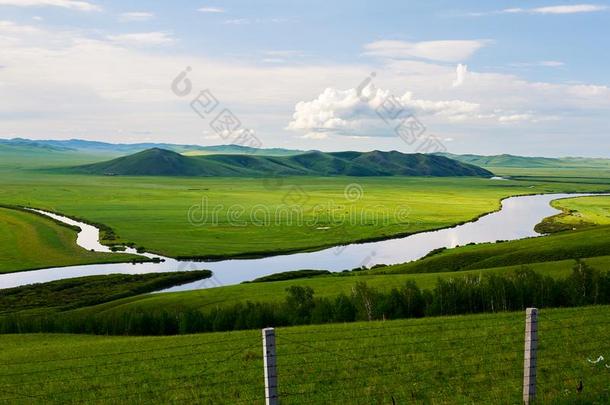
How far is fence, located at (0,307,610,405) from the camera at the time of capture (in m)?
17.1

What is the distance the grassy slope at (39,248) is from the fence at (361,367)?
79.9 meters

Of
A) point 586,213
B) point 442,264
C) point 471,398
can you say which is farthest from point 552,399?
point 586,213

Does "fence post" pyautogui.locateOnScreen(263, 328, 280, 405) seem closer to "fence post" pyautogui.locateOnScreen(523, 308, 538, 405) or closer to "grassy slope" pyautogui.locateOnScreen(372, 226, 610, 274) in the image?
"fence post" pyautogui.locateOnScreen(523, 308, 538, 405)

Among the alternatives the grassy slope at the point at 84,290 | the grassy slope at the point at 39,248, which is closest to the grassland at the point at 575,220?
the grassy slope at the point at 84,290

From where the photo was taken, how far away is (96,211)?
188625 mm

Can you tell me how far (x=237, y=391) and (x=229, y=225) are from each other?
461 ft

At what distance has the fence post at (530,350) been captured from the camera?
13.1m

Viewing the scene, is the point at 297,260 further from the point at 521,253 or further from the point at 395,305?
the point at 395,305

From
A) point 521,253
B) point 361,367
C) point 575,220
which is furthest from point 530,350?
point 575,220

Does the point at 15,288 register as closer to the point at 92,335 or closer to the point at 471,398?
the point at 92,335

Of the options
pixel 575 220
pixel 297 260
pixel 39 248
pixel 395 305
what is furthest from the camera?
pixel 575 220

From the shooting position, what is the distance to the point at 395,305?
2064 inches

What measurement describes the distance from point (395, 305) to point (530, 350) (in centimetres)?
3987

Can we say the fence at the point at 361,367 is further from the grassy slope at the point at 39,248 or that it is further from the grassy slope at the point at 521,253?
the grassy slope at the point at 39,248
